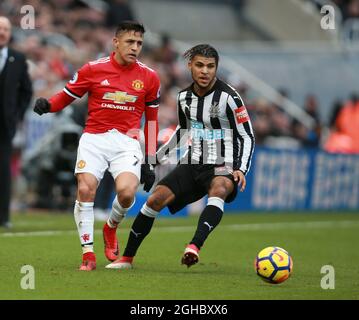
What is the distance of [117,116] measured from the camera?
32.7 feet

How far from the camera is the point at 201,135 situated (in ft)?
32.9

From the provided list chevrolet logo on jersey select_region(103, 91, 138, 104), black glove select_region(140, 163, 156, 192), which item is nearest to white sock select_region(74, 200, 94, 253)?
black glove select_region(140, 163, 156, 192)

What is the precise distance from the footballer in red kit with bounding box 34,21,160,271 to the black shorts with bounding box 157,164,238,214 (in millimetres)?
250

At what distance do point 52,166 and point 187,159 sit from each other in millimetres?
7359

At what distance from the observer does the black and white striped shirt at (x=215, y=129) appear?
9.83 meters

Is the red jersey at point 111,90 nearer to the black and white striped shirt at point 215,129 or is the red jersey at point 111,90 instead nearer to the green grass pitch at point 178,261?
the black and white striped shirt at point 215,129

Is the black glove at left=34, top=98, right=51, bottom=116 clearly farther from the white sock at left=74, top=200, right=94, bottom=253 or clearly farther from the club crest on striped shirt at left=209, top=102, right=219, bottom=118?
the club crest on striped shirt at left=209, top=102, right=219, bottom=118

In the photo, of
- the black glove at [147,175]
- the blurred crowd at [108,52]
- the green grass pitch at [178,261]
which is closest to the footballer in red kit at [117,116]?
the black glove at [147,175]

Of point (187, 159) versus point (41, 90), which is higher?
point (41, 90)

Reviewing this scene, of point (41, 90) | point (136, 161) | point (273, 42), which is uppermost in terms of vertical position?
point (273, 42)

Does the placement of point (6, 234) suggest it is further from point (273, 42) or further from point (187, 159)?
point (273, 42)

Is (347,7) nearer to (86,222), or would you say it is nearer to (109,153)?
(109,153)

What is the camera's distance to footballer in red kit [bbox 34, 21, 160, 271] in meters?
9.73

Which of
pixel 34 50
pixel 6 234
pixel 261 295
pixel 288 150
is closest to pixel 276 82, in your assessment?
pixel 288 150
